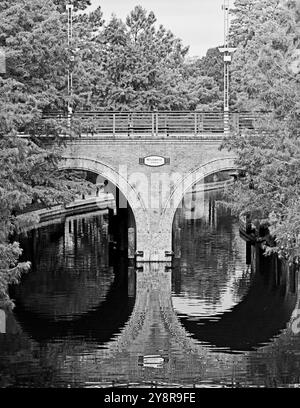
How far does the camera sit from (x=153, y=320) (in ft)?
106

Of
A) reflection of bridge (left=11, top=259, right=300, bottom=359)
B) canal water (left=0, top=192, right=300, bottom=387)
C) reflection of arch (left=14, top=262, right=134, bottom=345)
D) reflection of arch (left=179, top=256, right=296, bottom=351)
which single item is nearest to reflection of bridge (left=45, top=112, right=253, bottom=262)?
canal water (left=0, top=192, right=300, bottom=387)

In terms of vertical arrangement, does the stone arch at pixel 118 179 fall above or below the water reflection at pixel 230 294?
above

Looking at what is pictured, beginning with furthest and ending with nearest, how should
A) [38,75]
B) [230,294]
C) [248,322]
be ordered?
[38,75], [230,294], [248,322]

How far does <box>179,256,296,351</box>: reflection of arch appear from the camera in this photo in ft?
94.9

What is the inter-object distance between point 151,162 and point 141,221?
9.02 feet

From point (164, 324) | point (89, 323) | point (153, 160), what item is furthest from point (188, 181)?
point (89, 323)

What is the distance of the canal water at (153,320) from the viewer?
973 inches

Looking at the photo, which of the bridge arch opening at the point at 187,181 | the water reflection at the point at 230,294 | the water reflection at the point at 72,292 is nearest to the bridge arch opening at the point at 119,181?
the bridge arch opening at the point at 187,181

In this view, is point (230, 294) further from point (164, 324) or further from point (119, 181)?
point (119, 181)

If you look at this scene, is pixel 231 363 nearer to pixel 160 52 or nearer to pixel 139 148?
pixel 139 148

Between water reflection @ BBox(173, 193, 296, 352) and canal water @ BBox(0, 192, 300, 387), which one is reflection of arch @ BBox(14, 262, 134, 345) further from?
water reflection @ BBox(173, 193, 296, 352)

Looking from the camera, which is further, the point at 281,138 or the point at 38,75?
the point at 38,75

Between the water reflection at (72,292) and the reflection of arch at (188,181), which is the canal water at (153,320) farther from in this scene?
the reflection of arch at (188,181)
